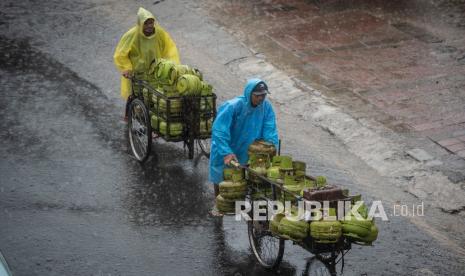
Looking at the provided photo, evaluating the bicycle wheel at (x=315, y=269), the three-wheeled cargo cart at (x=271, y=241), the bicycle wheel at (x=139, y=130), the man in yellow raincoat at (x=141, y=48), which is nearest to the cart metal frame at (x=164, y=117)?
the bicycle wheel at (x=139, y=130)

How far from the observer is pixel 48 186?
31.7ft

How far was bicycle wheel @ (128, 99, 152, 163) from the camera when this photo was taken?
1002 centimetres

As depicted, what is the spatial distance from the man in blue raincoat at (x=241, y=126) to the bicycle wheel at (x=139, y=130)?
1.74m

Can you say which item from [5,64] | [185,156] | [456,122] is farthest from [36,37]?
[456,122]

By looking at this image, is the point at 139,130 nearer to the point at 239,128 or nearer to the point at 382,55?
the point at 239,128

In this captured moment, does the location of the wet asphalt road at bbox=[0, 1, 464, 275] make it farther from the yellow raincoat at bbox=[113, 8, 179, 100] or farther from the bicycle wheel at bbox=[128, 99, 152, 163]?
the yellow raincoat at bbox=[113, 8, 179, 100]

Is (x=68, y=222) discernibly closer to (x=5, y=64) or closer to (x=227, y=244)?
(x=227, y=244)

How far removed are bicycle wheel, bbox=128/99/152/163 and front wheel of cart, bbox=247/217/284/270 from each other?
255 centimetres

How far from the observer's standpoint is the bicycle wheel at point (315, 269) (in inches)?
302

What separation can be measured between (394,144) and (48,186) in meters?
4.52

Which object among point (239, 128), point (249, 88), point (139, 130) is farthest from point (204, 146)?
point (249, 88)

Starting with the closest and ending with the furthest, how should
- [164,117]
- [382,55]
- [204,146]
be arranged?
[164,117] < [204,146] < [382,55]

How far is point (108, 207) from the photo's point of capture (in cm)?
920

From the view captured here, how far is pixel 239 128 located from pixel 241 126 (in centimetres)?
3
